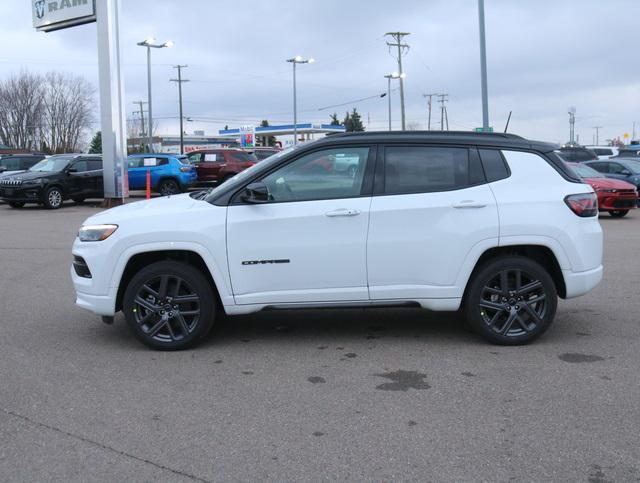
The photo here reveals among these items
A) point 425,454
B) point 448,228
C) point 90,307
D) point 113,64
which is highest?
point 113,64

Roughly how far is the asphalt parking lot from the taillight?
1.12m

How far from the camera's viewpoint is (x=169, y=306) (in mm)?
5422

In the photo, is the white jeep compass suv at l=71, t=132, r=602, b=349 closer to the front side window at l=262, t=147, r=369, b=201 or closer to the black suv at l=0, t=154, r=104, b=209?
the front side window at l=262, t=147, r=369, b=201

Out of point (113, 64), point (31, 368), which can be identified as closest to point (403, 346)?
point (31, 368)

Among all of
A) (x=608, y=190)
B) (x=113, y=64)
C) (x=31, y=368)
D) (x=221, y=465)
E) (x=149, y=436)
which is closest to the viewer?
(x=221, y=465)

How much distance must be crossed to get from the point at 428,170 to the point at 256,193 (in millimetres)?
1470

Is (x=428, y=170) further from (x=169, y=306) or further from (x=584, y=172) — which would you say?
(x=584, y=172)

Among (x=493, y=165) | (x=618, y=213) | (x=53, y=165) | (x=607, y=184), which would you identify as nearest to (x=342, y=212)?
(x=493, y=165)

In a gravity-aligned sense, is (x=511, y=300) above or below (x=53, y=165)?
below

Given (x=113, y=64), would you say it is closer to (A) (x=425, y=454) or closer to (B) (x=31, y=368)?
(B) (x=31, y=368)

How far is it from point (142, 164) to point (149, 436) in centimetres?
2292

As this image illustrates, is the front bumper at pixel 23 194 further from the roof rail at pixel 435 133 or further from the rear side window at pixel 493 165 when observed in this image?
the rear side window at pixel 493 165

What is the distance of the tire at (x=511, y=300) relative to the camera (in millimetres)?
5445

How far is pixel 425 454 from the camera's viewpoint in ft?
11.7
